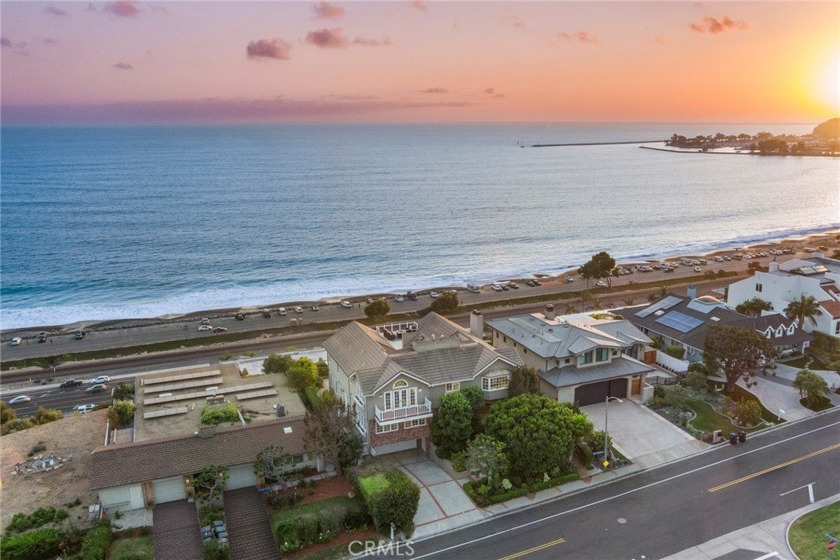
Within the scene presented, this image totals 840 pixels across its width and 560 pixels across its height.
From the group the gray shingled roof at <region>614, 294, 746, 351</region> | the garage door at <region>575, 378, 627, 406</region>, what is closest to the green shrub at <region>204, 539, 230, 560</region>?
the garage door at <region>575, 378, 627, 406</region>

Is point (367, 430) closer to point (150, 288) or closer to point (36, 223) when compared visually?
point (150, 288)

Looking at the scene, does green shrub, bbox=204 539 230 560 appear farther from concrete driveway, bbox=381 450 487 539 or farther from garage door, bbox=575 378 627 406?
garage door, bbox=575 378 627 406

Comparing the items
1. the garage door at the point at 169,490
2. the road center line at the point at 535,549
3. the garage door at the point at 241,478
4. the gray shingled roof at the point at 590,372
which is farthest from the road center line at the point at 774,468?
Result: the garage door at the point at 169,490

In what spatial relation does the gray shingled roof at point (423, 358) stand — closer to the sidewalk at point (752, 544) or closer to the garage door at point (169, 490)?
the garage door at point (169, 490)

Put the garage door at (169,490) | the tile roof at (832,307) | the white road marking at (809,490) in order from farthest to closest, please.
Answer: the tile roof at (832,307) < the white road marking at (809,490) < the garage door at (169,490)

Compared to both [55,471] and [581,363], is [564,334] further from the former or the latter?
[55,471]

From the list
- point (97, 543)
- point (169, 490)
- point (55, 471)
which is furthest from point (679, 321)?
point (55, 471)
